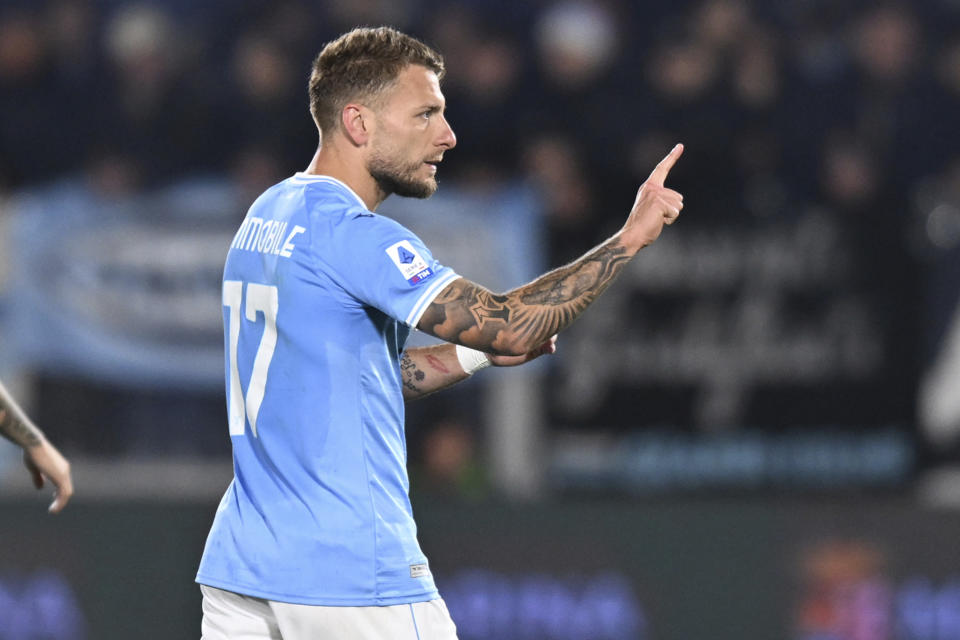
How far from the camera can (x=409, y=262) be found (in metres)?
3.60

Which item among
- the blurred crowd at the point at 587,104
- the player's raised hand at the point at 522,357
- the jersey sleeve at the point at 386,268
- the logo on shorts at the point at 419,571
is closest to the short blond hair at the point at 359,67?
the jersey sleeve at the point at 386,268

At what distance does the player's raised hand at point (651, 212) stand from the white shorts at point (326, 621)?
1.00 m

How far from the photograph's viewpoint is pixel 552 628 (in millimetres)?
7598

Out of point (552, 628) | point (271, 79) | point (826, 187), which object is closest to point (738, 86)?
point (826, 187)

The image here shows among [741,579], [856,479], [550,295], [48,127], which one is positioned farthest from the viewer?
[48,127]

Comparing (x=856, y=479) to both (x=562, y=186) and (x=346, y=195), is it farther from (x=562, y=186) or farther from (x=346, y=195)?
(x=346, y=195)

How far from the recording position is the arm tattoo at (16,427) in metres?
4.70

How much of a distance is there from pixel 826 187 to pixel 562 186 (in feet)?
4.56

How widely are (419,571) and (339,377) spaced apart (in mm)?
497

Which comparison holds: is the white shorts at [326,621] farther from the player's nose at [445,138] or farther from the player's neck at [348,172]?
the player's nose at [445,138]

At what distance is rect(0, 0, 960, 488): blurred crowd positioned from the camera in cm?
827

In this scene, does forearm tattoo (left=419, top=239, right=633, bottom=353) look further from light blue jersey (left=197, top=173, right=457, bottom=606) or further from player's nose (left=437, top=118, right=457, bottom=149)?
player's nose (left=437, top=118, right=457, bottom=149)

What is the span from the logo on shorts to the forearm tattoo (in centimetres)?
54

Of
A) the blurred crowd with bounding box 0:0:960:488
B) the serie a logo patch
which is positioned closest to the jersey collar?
the serie a logo patch
